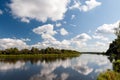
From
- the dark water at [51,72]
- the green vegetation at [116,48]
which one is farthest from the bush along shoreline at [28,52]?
the dark water at [51,72]

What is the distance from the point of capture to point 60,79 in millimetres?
37312

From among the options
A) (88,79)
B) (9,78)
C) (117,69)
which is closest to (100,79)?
(117,69)

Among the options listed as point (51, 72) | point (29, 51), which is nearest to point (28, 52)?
point (29, 51)

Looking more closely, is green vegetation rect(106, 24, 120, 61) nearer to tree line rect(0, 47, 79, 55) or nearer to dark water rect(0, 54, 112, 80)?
dark water rect(0, 54, 112, 80)

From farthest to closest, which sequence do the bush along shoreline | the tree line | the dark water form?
the tree line < the bush along shoreline < the dark water

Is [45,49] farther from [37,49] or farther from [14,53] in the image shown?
[14,53]

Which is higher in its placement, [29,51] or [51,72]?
[29,51]

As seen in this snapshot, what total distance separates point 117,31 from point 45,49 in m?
136

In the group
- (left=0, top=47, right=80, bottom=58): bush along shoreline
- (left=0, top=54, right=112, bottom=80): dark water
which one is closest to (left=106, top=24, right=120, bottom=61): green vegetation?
(left=0, top=54, right=112, bottom=80): dark water

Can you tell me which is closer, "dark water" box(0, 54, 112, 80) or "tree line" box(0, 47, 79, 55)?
"dark water" box(0, 54, 112, 80)

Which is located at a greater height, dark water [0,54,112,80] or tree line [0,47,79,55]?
tree line [0,47,79,55]

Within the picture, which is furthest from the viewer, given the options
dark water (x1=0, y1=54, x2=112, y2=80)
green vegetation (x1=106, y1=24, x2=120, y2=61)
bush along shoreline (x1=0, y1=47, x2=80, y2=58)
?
bush along shoreline (x1=0, y1=47, x2=80, y2=58)

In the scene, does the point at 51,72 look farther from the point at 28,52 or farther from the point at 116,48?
the point at 28,52

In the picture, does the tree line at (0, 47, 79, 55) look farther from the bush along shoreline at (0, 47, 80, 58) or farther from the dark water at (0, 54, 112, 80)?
the dark water at (0, 54, 112, 80)
